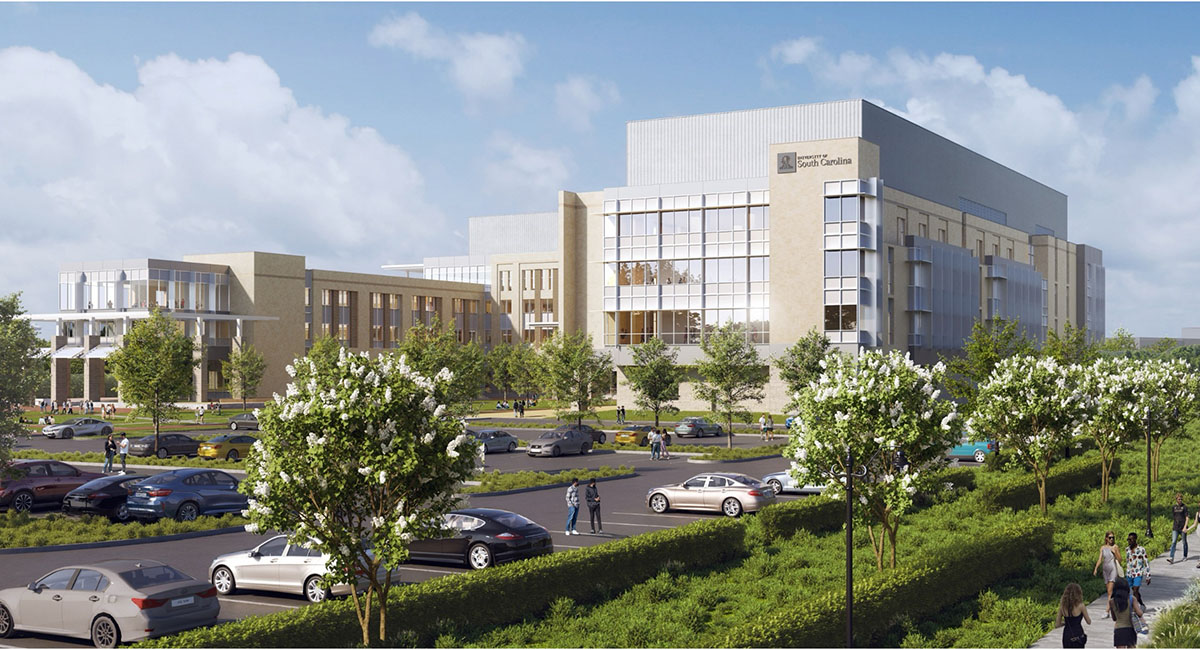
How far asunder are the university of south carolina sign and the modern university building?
0.12 metres

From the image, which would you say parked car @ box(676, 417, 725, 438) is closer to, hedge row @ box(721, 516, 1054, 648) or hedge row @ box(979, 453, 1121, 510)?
hedge row @ box(979, 453, 1121, 510)

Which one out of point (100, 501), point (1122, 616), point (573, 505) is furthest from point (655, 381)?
point (1122, 616)

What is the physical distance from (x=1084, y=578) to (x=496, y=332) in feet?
335

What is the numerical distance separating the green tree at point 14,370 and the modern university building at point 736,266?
57.4 metres

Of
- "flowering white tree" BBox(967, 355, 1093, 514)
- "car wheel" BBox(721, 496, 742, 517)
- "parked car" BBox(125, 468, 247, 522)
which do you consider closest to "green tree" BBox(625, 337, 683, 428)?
"car wheel" BBox(721, 496, 742, 517)

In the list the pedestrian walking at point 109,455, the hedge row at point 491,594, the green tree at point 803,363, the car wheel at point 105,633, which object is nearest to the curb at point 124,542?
the car wheel at point 105,633

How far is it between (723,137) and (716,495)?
6100 centimetres

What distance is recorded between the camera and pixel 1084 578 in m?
23.2

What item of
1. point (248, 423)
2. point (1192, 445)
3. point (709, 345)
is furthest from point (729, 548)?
point (248, 423)

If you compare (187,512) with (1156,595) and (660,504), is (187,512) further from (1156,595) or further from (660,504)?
(1156,595)

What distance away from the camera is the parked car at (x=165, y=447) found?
48.0 meters

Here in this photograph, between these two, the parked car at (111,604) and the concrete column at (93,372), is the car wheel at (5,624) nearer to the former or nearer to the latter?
the parked car at (111,604)

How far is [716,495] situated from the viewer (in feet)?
105

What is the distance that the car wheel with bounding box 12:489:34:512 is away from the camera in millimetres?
31562
